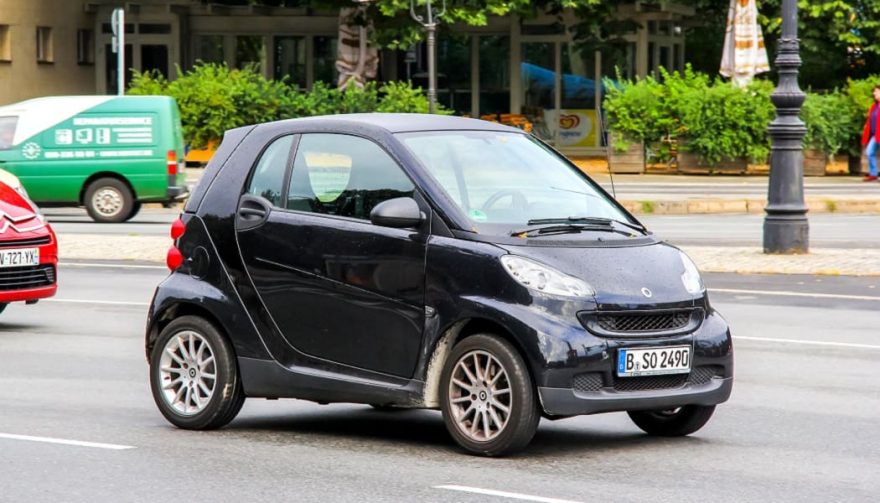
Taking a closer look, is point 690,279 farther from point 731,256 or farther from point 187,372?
point 731,256

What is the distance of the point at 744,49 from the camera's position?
37312 millimetres

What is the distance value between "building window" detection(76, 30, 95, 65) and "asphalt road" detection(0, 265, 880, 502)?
38603mm

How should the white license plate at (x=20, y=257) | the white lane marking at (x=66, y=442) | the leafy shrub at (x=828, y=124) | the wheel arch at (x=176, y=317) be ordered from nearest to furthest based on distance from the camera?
1. the white lane marking at (x=66, y=442)
2. the wheel arch at (x=176, y=317)
3. the white license plate at (x=20, y=257)
4. the leafy shrub at (x=828, y=124)

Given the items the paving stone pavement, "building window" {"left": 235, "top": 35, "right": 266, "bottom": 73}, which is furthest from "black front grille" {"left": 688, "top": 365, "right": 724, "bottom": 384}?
"building window" {"left": 235, "top": 35, "right": 266, "bottom": 73}

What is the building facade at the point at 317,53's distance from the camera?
44.6 metres

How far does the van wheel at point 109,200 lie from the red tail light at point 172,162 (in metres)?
0.73

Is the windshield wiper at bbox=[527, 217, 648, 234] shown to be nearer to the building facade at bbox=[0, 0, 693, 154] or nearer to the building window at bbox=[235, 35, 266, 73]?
the building facade at bbox=[0, 0, 693, 154]

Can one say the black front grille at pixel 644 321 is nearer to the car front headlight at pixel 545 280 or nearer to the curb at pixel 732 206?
the car front headlight at pixel 545 280

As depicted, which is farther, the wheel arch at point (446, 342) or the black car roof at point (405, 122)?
the black car roof at point (405, 122)

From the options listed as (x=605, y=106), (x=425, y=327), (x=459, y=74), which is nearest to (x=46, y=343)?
(x=425, y=327)

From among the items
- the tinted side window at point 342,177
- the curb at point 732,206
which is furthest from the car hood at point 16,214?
the curb at point 732,206

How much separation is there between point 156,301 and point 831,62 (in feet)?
128

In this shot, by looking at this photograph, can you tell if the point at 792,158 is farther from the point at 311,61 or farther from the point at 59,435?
the point at 311,61

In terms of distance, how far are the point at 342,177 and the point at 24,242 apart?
219 inches
